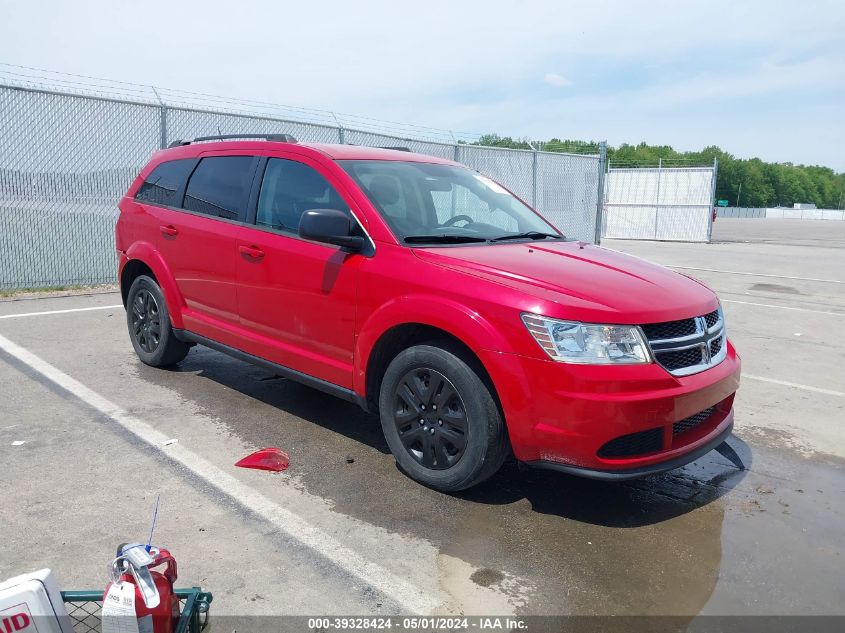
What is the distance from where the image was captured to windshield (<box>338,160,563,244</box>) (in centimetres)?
415

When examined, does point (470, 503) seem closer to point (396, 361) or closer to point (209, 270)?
Answer: point (396, 361)

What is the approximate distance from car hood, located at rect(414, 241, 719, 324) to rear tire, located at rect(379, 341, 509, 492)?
46cm

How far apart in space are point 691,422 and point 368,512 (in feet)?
5.51

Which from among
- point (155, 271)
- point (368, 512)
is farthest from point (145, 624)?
point (155, 271)

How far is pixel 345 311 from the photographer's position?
407 centimetres

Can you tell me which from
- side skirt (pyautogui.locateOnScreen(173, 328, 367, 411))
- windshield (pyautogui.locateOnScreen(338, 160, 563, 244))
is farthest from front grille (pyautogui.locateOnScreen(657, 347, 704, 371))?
side skirt (pyautogui.locateOnScreen(173, 328, 367, 411))

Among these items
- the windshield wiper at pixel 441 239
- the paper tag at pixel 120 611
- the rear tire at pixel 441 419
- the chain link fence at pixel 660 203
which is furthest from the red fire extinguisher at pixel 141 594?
the chain link fence at pixel 660 203

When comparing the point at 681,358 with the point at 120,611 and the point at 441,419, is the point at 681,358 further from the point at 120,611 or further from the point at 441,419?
the point at 120,611

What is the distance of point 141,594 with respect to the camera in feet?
7.49

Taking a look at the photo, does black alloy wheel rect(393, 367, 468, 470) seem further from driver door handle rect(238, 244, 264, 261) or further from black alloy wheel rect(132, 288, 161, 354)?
black alloy wheel rect(132, 288, 161, 354)

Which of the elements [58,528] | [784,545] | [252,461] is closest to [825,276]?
[784,545]

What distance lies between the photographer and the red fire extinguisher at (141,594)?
7.42 feet

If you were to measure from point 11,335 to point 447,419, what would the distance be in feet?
17.9

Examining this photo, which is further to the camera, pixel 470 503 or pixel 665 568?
pixel 470 503
